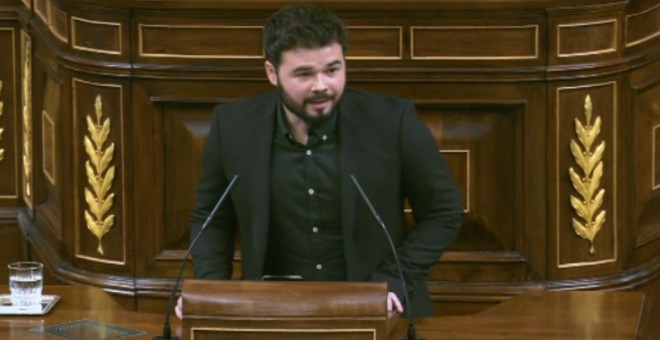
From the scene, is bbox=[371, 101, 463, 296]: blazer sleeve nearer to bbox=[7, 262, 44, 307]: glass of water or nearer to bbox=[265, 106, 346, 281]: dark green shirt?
bbox=[265, 106, 346, 281]: dark green shirt

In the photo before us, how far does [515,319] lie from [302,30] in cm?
81

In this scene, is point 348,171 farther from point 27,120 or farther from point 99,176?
point 27,120

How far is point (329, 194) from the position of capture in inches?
170

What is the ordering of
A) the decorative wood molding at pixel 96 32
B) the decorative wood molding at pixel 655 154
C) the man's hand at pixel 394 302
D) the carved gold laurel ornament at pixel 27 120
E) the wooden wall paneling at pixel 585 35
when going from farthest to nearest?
the carved gold laurel ornament at pixel 27 120
the decorative wood molding at pixel 655 154
the decorative wood molding at pixel 96 32
the wooden wall paneling at pixel 585 35
the man's hand at pixel 394 302

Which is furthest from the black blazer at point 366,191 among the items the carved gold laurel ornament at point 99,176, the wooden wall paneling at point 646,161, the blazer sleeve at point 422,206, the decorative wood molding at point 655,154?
the decorative wood molding at point 655,154

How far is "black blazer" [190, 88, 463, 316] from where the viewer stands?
167 inches

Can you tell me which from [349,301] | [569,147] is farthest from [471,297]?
[349,301]

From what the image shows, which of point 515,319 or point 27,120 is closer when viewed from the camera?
point 515,319

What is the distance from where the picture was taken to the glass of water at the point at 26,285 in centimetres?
417

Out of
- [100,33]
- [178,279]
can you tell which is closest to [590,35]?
[100,33]

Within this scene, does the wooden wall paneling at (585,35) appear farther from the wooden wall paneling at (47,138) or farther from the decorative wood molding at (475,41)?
the wooden wall paneling at (47,138)

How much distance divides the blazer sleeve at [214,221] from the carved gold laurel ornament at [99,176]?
5.67 ft

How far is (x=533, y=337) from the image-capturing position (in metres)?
3.92

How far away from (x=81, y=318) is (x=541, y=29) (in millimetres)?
2284
